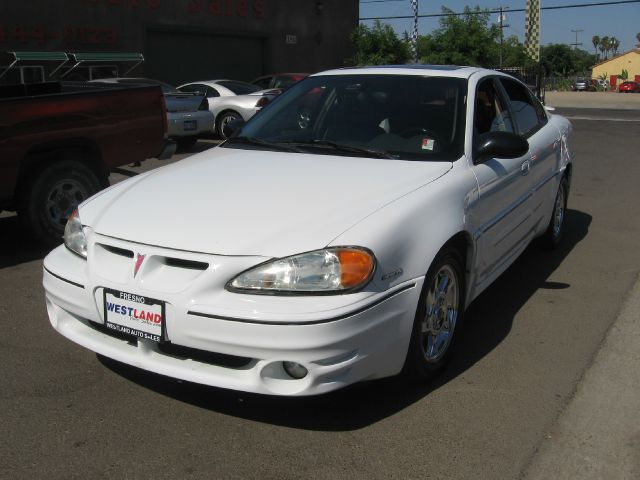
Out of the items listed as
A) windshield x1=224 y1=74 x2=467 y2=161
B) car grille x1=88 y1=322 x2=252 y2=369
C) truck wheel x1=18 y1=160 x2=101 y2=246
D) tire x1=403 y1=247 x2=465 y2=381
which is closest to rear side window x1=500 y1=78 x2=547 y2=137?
windshield x1=224 y1=74 x2=467 y2=161

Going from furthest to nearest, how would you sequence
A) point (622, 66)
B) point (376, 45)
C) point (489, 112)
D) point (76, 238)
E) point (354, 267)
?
point (622, 66)
point (376, 45)
point (489, 112)
point (76, 238)
point (354, 267)

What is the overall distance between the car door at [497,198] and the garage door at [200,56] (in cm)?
1863

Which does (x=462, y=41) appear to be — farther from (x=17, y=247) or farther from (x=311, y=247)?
(x=311, y=247)

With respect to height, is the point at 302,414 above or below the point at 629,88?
below

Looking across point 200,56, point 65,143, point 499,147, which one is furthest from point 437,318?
point 200,56

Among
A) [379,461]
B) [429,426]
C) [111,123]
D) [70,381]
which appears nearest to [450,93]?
[429,426]

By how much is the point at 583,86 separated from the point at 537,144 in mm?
68264

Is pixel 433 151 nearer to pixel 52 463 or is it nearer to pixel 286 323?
pixel 286 323

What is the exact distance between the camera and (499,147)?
418 centimetres

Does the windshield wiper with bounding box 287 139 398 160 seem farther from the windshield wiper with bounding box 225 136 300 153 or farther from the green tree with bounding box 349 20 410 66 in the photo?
the green tree with bounding box 349 20 410 66

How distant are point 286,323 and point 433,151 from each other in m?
1.67

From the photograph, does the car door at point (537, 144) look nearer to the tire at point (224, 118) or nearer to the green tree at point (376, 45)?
the tire at point (224, 118)

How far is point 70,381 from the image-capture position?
3775 mm

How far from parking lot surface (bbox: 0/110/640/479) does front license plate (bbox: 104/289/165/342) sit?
460 mm
